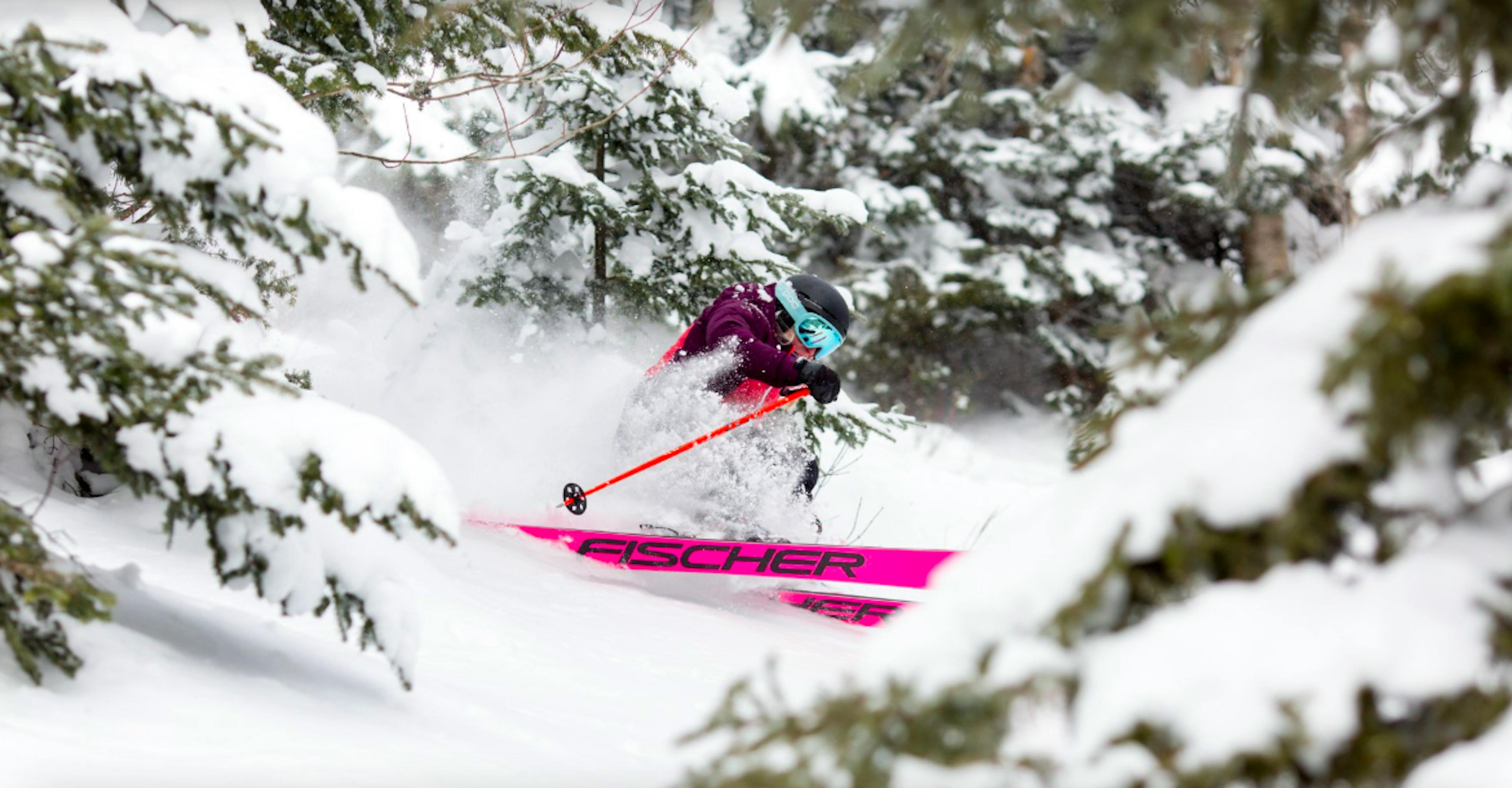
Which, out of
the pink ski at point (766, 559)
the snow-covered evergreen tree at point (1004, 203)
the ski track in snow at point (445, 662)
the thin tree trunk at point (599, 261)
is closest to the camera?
the ski track in snow at point (445, 662)

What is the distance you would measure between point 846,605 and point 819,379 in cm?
129

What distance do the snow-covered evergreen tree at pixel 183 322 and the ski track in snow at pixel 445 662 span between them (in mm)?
220

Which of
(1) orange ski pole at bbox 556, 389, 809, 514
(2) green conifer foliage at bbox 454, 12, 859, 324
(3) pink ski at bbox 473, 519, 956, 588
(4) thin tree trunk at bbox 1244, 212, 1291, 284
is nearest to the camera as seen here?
(3) pink ski at bbox 473, 519, 956, 588

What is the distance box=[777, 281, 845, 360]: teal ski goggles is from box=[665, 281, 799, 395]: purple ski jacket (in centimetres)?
8

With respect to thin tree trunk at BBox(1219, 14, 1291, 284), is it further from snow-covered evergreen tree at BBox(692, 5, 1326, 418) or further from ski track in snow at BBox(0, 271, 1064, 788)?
ski track in snow at BBox(0, 271, 1064, 788)

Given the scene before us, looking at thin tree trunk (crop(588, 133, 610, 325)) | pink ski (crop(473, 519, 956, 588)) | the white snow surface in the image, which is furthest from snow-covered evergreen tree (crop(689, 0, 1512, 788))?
thin tree trunk (crop(588, 133, 610, 325))

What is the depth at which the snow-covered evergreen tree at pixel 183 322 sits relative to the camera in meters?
2.54

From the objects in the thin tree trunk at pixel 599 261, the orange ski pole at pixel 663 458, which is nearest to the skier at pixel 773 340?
the orange ski pole at pixel 663 458

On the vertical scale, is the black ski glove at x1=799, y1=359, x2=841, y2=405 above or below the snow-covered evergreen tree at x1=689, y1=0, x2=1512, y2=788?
above

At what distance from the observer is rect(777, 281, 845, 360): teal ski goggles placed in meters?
6.71

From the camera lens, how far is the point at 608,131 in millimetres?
7527

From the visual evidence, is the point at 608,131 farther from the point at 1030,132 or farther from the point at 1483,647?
the point at 1030,132

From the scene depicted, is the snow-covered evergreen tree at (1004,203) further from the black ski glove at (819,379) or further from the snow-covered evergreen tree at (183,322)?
the snow-covered evergreen tree at (183,322)

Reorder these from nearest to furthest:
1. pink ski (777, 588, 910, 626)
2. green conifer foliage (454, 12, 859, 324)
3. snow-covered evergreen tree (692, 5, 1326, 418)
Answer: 1. pink ski (777, 588, 910, 626)
2. green conifer foliage (454, 12, 859, 324)
3. snow-covered evergreen tree (692, 5, 1326, 418)
